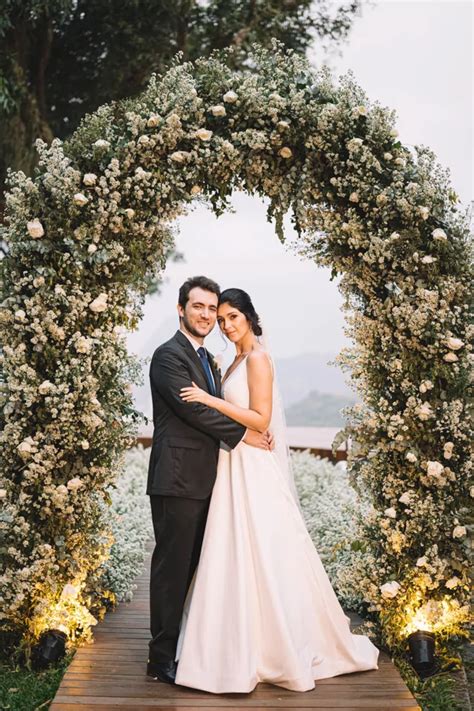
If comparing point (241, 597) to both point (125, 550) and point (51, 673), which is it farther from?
point (125, 550)

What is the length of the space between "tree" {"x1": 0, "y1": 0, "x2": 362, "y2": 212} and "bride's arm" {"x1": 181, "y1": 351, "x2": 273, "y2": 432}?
678cm

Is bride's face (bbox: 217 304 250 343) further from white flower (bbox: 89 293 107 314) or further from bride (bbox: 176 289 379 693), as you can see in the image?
white flower (bbox: 89 293 107 314)

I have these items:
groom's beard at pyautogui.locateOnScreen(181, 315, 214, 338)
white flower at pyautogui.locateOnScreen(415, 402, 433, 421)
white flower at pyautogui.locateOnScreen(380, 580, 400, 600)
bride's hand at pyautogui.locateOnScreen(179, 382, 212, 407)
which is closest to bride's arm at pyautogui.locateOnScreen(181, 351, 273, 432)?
bride's hand at pyautogui.locateOnScreen(179, 382, 212, 407)

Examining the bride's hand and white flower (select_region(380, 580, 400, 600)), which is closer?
the bride's hand

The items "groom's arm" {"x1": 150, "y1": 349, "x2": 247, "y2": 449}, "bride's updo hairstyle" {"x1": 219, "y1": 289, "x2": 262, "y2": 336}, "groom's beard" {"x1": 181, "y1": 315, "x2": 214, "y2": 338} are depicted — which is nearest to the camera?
"groom's arm" {"x1": 150, "y1": 349, "x2": 247, "y2": 449}

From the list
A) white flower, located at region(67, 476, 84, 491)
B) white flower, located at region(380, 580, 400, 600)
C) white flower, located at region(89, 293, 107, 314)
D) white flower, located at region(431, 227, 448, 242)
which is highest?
white flower, located at region(431, 227, 448, 242)

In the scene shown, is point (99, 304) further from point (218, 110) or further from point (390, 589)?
point (390, 589)

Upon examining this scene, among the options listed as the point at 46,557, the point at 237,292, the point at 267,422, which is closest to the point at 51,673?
the point at 46,557

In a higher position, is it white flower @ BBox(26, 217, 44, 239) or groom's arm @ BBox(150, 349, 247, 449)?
white flower @ BBox(26, 217, 44, 239)

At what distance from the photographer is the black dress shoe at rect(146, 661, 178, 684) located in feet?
12.7

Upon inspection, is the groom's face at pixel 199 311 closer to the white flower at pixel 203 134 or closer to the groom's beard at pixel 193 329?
the groom's beard at pixel 193 329

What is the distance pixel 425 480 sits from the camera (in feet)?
14.2

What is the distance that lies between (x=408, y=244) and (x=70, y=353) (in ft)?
6.85

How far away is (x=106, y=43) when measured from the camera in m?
11.1
